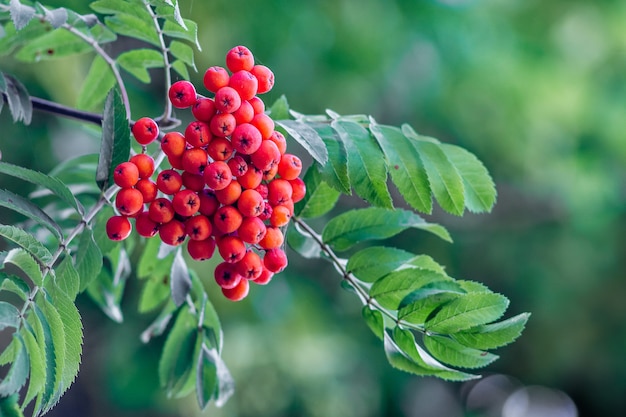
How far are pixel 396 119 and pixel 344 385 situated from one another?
3.73 feet

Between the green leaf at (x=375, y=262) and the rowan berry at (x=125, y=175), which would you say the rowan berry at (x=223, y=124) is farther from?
the green leaf at (x=375, y=262)

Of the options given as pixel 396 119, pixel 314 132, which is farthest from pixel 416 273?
pixel 396 119

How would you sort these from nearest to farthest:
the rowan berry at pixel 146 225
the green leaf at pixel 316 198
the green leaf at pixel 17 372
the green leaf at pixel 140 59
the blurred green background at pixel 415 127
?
1. the green leaf at pixel 17 372
2. the rowan berry at pixel 146 225
3. the green leaf at pixel 316 198
4. the green leaf at pixel 140 59
5. the blurred green background at pixel 415 127

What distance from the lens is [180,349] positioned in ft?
2.49

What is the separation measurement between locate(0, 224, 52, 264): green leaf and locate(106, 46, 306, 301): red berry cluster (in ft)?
0.20

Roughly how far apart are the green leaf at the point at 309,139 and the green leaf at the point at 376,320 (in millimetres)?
150

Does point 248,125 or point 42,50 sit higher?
point 248,125

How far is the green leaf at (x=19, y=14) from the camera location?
51cm

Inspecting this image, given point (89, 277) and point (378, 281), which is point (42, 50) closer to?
point (89, 277)

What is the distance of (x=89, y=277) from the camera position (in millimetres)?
585

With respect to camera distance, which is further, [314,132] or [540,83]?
[540,83]

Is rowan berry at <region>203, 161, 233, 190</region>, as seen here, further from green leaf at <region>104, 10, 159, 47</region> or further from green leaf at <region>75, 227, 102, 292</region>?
green leaf at <region>104, 10, 159, 47</region>

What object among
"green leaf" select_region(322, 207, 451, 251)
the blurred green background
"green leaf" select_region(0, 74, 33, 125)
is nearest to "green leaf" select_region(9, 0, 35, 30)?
"green leaf" select_region(0, 74, 33, 125)

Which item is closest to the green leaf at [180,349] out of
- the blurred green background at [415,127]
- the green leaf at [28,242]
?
the green leaf at [28,242]
